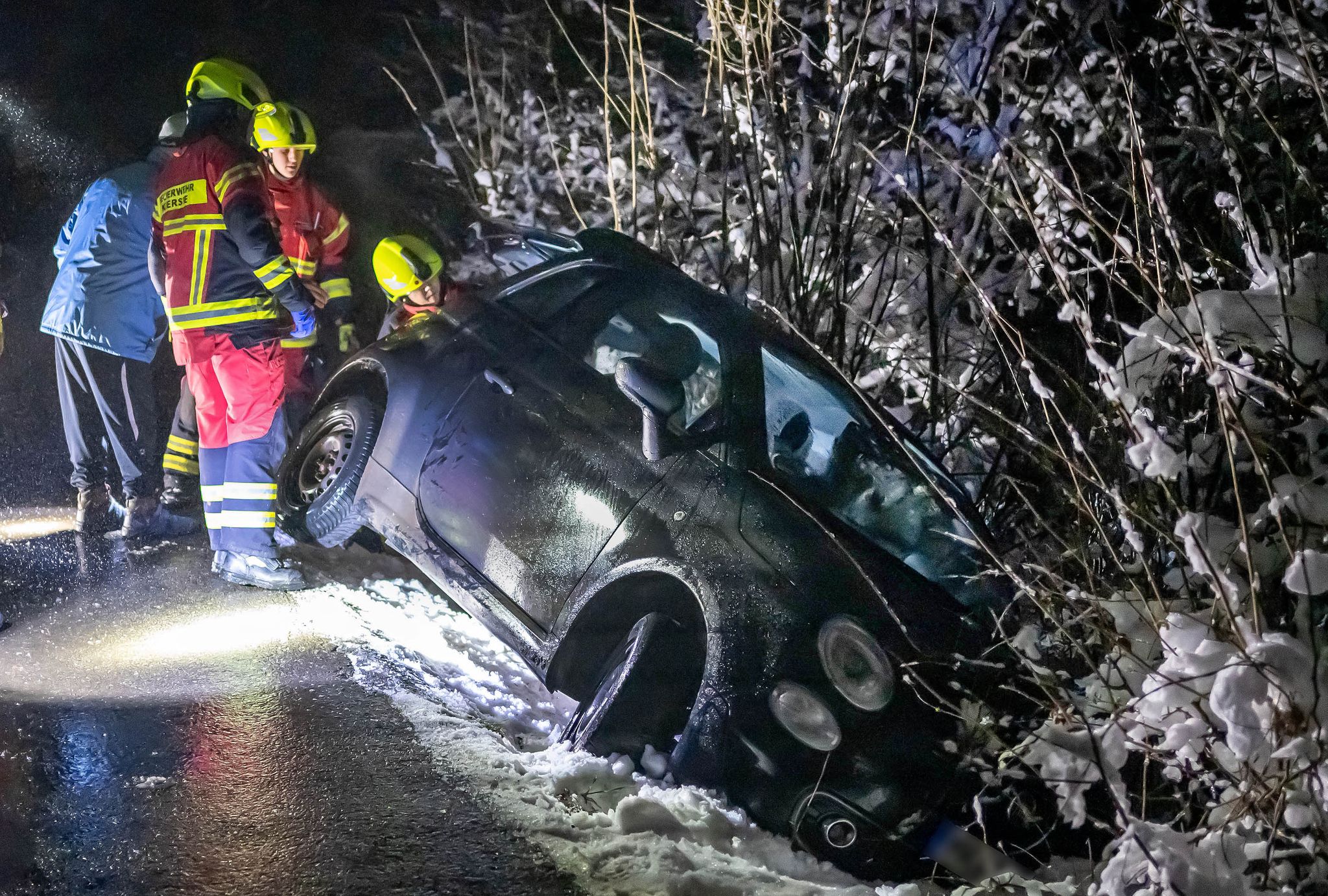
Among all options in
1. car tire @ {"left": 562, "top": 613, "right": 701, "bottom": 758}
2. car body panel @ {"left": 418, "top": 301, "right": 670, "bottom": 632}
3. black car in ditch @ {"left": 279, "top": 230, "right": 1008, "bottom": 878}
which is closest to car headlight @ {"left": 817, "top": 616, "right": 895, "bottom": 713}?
black car in ditch @ {"left": 279, "top": 230, "right": 1008, "bottom": 878}

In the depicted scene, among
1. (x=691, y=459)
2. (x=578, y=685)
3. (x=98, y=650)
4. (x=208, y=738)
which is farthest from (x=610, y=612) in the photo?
(x=98, y=650)

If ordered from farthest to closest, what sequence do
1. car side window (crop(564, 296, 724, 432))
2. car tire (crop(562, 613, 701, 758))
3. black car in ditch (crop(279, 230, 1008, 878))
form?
car side window (crop(564, 296, 724, 432)) → car tire (crop(562, 613, 701, 758)) → black car in ditch (crop(279, 230, 1008, 878))

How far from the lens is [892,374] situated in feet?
14.8

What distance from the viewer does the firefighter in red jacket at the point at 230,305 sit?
3.89 meters

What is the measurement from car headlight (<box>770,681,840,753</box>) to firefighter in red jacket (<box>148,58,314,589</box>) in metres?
2.31

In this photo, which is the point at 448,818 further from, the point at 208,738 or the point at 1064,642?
the point at 1064,642

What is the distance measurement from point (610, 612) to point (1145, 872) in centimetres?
158

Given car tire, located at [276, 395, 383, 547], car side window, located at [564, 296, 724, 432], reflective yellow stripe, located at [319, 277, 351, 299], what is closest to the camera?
car side window, located at [564, 296, 724, 432]

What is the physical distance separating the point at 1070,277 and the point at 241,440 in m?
3.35

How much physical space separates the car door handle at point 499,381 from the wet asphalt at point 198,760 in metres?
1.12

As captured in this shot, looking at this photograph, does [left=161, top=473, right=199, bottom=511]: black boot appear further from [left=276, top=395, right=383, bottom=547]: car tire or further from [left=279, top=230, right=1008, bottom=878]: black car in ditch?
[left=279, top=230, right=1008, bottom=878]: black car in ditch

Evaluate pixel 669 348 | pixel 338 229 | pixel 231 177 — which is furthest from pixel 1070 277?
pixel 231 177

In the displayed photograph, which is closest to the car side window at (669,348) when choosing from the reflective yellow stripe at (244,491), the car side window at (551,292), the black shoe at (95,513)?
the car side window at (551,292)

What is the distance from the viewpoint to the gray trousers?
13.8 feet
